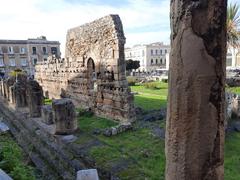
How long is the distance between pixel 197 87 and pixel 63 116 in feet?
21.0

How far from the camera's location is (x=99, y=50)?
35.6 feet

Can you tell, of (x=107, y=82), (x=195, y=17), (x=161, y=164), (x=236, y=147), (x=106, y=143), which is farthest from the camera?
(x=107, y=82)

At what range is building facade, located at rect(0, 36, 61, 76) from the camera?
153ft

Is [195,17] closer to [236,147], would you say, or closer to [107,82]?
[236,147]

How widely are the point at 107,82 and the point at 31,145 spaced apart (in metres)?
3.86

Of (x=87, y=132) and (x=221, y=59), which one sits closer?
(x=221, y=59)

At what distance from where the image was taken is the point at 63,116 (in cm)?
776

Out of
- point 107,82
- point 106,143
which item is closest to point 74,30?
point 107,82

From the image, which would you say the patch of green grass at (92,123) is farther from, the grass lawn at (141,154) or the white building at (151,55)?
the white building at (151,55)

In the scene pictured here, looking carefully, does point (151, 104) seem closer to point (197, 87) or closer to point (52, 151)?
point (52, 151)

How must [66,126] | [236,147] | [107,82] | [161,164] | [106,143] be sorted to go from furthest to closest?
1. [107,82]
2. [66,126]
3. [106,143]
4. [236,147]
5. [161,164]

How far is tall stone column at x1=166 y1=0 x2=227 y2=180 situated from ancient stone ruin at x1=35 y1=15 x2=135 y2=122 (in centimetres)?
736

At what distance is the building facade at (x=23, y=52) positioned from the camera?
46562mm

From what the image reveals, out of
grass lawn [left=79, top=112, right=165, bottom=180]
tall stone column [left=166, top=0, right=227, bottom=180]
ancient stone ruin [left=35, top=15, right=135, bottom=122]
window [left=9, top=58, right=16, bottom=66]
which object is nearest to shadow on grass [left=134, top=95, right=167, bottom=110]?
ancient stone ruin [left=35, top=15, right=135, bottom=122]
